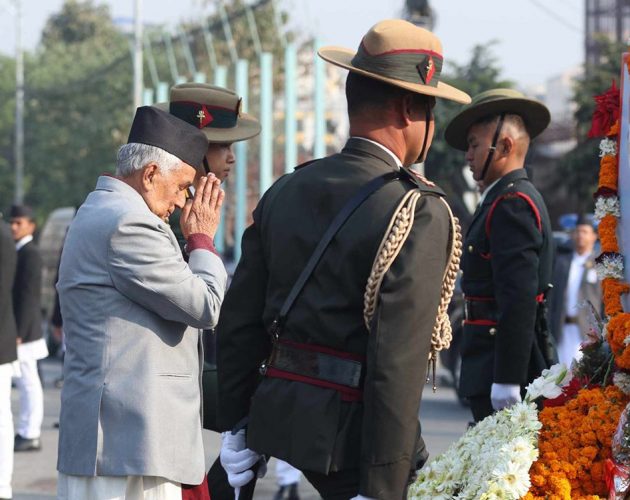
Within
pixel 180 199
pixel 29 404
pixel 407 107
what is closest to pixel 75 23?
pixel 29 404

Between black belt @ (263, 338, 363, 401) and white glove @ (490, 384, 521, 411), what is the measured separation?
1.89 meters

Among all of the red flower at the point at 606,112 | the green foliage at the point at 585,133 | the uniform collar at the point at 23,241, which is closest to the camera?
the red flower at the point at 606,112

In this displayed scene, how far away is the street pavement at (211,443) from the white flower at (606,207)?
3951mm

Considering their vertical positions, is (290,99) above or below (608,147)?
below

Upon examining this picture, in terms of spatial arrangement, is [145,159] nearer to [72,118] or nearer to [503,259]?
[503,259]

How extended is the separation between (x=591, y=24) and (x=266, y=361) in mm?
49866

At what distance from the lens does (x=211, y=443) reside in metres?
9.92

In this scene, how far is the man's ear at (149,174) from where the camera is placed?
430 cm

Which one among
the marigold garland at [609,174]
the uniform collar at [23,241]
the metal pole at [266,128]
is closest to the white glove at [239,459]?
the marigold garland at [609,174]

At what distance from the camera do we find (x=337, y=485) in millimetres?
3604

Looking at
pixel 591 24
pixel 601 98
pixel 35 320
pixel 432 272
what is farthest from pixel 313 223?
pixel 591 24

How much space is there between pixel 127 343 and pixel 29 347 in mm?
6377

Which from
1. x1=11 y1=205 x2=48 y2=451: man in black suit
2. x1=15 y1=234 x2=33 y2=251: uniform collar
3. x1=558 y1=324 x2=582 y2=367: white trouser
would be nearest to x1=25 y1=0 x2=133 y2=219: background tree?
x1=15 y1=234 x2=33 y2=251: uniform collar

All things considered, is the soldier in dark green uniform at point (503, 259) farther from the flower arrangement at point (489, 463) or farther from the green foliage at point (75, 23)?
the green foliage at point (75, 23)
